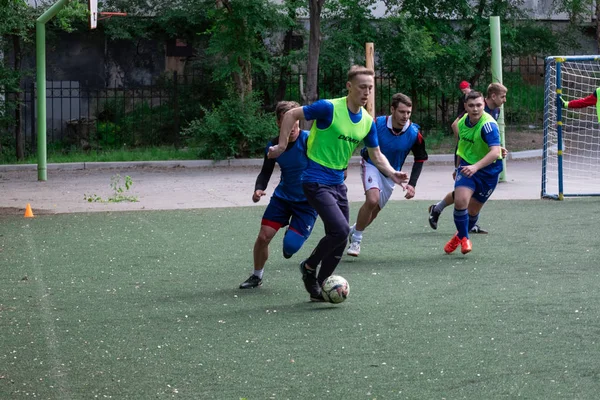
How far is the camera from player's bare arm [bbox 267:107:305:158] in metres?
7.99

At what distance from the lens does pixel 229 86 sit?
77.4 feet

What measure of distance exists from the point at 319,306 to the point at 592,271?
2.88 m

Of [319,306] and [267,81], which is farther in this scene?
[267,81]

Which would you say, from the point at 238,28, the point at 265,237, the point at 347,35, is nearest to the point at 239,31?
the point at 238,28

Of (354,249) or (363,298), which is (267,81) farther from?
(363,298)

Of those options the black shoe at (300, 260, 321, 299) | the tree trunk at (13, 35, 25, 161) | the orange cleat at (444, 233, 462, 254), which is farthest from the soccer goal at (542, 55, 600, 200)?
the tree trunk at (13, 35, 25, 161)

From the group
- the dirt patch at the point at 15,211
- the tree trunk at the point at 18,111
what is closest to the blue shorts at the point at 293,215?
the dirt patch at the point at 15,211

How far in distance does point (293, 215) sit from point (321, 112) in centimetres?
124

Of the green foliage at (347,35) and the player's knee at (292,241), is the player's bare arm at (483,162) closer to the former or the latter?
the player's knee at (292,241)

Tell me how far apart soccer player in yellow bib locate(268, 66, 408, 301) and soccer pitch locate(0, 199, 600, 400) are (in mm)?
438

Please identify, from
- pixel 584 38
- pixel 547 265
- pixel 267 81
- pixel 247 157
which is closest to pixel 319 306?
pixel 547 265

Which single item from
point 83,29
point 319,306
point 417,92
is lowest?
point 319,306

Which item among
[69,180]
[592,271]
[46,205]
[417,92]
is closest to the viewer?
[592,271]

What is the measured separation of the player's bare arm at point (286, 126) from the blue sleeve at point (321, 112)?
56 millimetres
